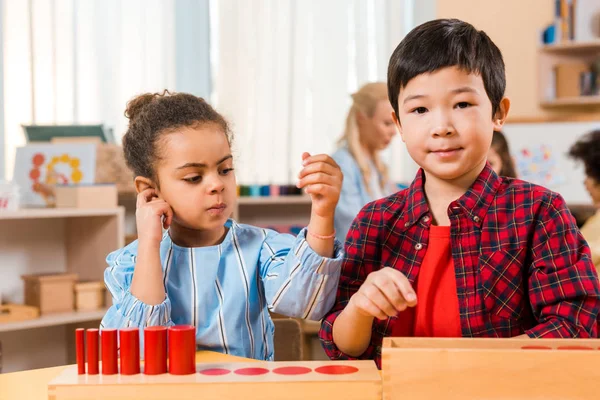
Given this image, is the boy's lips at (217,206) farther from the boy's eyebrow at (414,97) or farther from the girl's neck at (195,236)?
the boy's eyebrow at (414,97)

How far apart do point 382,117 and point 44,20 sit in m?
1.77

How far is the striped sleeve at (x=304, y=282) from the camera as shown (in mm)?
1142

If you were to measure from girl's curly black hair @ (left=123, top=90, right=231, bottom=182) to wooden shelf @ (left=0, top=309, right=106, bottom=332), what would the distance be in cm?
182

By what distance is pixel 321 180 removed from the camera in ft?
3.51

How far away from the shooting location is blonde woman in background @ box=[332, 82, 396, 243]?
3465 millimetres

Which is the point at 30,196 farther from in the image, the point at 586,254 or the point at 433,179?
the point at 586,254

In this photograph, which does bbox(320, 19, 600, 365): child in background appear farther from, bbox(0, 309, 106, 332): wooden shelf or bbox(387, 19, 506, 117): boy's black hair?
bbox(0, 309, 106, 332): wooden shelf

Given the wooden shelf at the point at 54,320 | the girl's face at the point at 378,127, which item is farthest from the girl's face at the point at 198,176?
the girl's face at the point at 378,127

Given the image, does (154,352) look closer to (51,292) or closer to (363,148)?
(51,292)

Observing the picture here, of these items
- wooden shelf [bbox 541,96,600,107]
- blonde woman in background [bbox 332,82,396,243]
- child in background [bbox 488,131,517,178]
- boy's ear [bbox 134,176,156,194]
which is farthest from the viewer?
wooden shelf [bbox 541,96,600,107]

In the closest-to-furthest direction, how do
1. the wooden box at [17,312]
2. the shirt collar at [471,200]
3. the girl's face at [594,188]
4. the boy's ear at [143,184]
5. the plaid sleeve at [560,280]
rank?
1. the plaid sleeve at [560,280]
2. the shirt collar at [471,200]
3. the boy's ear at [143,184]
4. the wooden box at [17,312]
5. the girl's face at [594,188]

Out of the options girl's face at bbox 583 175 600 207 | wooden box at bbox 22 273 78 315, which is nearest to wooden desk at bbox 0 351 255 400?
wooden box at bbox 22 273 78 315

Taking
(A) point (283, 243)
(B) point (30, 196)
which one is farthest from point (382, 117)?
(A) point (283, 243)

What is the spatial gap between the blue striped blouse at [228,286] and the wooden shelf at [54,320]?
1819mm
